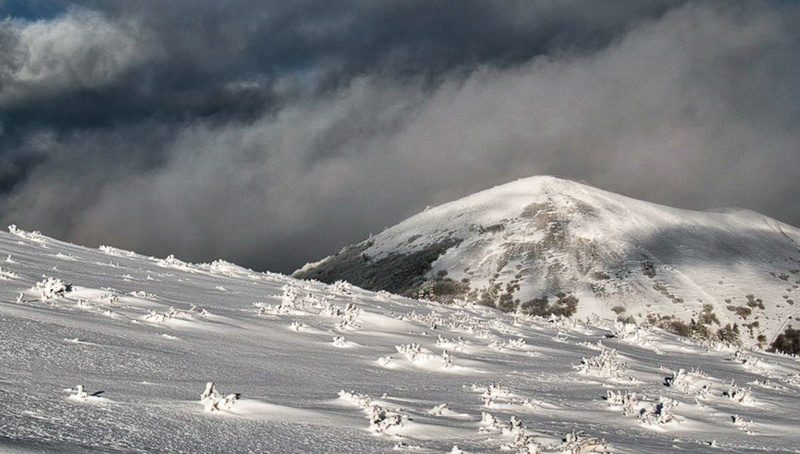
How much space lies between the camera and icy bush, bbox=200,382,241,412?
20.0 feet

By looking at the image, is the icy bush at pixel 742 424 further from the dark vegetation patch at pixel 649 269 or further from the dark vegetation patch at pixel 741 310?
the dark vegetation patch at pixel 649 269

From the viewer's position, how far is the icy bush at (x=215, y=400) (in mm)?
→ 6082

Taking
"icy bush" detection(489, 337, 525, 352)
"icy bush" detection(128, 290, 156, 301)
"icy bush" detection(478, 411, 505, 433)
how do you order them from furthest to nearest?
"icy bush" detection(489, 337, 525, 352) < "icy bush" detection(128, 290, 156, 301) < "icy bush" detection(478, 411, 505, 433)

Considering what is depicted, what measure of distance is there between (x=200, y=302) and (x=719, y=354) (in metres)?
15.8

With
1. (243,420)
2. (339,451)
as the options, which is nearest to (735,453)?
(339,451)

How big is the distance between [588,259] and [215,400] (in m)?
74.3

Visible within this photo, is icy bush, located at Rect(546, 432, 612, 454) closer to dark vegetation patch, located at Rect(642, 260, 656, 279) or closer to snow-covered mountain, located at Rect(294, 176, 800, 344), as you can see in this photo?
snow-covered mountain, located at Rect(294, 176, 800, 344)

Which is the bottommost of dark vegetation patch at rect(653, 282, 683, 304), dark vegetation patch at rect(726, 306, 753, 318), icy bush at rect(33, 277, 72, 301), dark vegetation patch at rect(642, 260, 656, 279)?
icy bush at rect(33, 277, 72, 301)

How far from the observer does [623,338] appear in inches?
827

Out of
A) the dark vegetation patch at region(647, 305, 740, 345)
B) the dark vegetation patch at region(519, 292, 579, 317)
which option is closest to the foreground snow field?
the dark vegetation patch at region(647, 305, 740, 345)

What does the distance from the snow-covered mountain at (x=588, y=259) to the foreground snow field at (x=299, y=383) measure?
52.7m

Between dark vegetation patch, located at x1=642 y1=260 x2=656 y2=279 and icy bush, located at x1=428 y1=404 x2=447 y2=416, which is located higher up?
dark vegetation patch, located at x1=642 y1=260 x2=656 y2=279

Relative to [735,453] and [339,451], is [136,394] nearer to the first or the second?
[339,451]

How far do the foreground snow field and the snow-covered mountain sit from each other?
2075 inches
